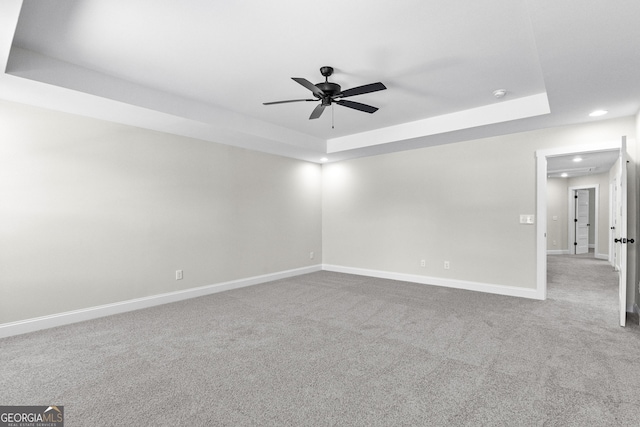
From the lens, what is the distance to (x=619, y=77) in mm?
2729

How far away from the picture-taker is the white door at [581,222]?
9242 millimetres

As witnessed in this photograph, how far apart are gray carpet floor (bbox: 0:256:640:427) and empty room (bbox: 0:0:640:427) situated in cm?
2

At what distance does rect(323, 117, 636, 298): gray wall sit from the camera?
4461 millimetres

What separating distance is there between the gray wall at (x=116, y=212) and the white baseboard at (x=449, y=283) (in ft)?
5.49

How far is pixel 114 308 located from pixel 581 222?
38.8ft

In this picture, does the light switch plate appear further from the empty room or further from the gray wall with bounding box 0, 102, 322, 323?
the gray wall with bounding box 0, 102, 322, 323

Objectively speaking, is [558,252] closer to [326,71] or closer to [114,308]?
[326,71]

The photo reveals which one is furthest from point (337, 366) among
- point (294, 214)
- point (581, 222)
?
point (581, 222)

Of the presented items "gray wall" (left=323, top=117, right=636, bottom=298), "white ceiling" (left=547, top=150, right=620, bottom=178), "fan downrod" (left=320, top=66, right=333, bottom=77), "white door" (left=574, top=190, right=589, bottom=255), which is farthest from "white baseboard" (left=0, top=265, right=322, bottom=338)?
"white door" (left=574, top=190, right=589, bottom=255)

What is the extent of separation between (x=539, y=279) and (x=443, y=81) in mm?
3073

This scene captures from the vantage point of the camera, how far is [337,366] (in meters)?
2.45

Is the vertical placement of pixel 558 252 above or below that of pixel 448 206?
below

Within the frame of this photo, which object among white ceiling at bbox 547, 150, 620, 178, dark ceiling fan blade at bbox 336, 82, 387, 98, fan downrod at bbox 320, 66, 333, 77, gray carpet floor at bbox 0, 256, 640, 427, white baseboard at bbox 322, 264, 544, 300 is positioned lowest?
gray carpet floor at bbox 0, 256, 640, 427

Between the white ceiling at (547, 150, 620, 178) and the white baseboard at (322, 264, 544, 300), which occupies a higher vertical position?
the white ceiling at (547, 150, 620, 178)
